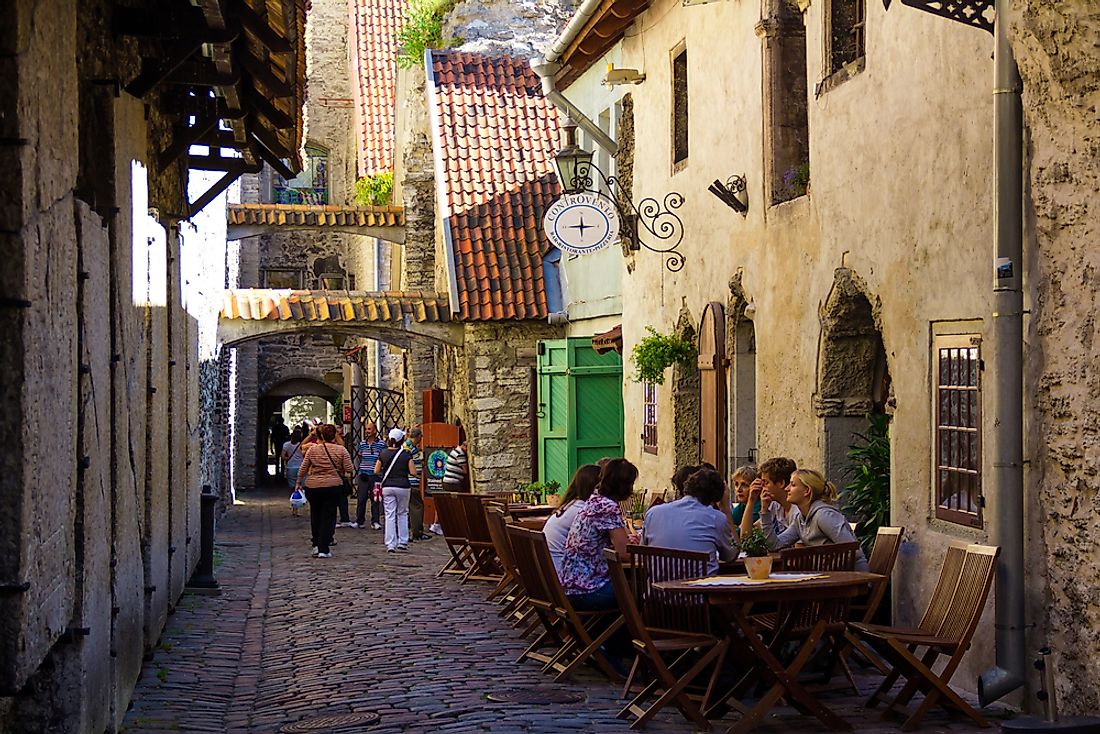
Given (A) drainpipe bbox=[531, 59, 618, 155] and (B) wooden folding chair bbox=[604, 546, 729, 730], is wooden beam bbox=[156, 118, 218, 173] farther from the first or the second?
(A) drainpipe bbox=[531, 59, 618, 155]

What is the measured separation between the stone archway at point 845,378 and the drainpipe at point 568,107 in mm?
6905

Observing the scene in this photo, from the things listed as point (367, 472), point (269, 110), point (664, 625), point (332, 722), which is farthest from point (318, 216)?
point (664, 625)

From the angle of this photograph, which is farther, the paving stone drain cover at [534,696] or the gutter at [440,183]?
the gutter at [440,183]

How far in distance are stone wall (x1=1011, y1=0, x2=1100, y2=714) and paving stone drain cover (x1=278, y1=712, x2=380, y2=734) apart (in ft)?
10.9

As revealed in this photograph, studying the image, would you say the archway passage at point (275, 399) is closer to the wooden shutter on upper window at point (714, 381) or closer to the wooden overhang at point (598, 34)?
the wooden overhang at point (598, 34)

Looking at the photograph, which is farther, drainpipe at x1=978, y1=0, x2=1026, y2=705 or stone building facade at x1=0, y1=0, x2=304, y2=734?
drainpipe at x1=978, y1=0, x2=1026, y2=705

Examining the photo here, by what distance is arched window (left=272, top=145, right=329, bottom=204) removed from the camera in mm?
38406

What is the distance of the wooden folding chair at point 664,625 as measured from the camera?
7555mm

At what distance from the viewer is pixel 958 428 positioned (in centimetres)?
850

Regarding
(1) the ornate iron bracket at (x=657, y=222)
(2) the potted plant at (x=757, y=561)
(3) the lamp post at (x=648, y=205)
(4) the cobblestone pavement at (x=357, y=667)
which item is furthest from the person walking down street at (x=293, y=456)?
(2) the potted plant at (x=757, y=561)

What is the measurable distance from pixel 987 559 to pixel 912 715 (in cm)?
82

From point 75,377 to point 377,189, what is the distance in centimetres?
2420

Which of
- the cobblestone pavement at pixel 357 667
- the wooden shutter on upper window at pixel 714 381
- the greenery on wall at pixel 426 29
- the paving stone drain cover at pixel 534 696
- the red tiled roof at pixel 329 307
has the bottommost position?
the cobblestone pavement at pixel 357 667

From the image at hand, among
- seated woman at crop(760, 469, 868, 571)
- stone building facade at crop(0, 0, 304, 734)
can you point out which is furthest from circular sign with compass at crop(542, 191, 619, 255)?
seated woman at crop(760, 469, 868, 571)
